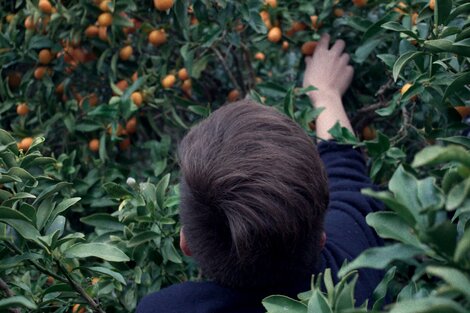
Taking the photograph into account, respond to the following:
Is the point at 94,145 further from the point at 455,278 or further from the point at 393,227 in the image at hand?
the point at 455,278

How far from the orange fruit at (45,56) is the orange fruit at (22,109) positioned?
14 cm

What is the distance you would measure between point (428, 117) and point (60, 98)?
1071mm

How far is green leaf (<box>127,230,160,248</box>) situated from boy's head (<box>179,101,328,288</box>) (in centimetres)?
27

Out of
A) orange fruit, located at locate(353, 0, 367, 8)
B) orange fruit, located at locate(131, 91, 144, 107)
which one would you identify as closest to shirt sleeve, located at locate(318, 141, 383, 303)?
orange fruit, located at locate(353, 0, 367, 8)

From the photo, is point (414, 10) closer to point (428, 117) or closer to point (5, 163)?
point (428, 117)

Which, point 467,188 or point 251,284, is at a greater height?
point 467,188

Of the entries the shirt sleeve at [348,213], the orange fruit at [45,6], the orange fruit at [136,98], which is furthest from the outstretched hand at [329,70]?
the orange fruit at [45,6]

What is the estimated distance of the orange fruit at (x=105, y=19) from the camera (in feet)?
5.77

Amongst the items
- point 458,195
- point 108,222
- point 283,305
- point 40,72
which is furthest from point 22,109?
point 458,195

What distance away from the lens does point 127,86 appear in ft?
6.17

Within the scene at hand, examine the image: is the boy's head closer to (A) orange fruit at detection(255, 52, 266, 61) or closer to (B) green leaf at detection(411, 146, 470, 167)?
(B) green leaf at detection(411, 146, 470, 167)

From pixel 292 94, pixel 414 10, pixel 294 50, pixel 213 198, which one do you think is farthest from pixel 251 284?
pixel 294 50

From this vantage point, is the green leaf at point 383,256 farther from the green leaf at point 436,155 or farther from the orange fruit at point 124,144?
the orange fruit at point 124,144

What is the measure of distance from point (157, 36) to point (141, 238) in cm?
71
